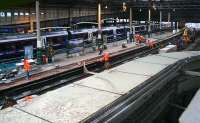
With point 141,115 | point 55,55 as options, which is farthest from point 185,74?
point 55,55

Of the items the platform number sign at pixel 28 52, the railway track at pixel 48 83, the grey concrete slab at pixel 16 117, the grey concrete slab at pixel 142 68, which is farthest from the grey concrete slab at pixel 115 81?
the platform number sign at pixel 28 52

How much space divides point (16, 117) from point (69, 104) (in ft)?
2.86

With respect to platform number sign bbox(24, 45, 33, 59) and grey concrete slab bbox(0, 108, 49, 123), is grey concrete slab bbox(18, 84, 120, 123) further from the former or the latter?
platform number sign bbox(24, 45, 33, 59)

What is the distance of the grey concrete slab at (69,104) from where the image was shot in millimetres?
3656

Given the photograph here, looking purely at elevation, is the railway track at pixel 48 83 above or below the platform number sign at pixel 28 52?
below

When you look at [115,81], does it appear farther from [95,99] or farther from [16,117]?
[16,117]

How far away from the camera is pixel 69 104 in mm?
4105

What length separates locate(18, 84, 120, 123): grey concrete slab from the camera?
3656mm

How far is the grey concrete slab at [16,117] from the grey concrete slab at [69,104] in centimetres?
12

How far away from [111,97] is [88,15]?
145ft

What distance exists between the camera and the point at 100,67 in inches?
641

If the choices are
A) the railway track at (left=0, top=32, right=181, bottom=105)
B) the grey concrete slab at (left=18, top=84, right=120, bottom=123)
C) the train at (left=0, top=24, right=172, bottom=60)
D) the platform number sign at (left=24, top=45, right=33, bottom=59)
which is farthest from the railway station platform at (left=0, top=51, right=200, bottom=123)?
the train at (left=0, top=24, right=172, bottom=60)

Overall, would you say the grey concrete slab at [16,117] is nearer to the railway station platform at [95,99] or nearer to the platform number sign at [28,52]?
the railway station platform at [95,99]

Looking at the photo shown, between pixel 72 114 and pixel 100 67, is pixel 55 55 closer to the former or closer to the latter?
pixel 100 67
